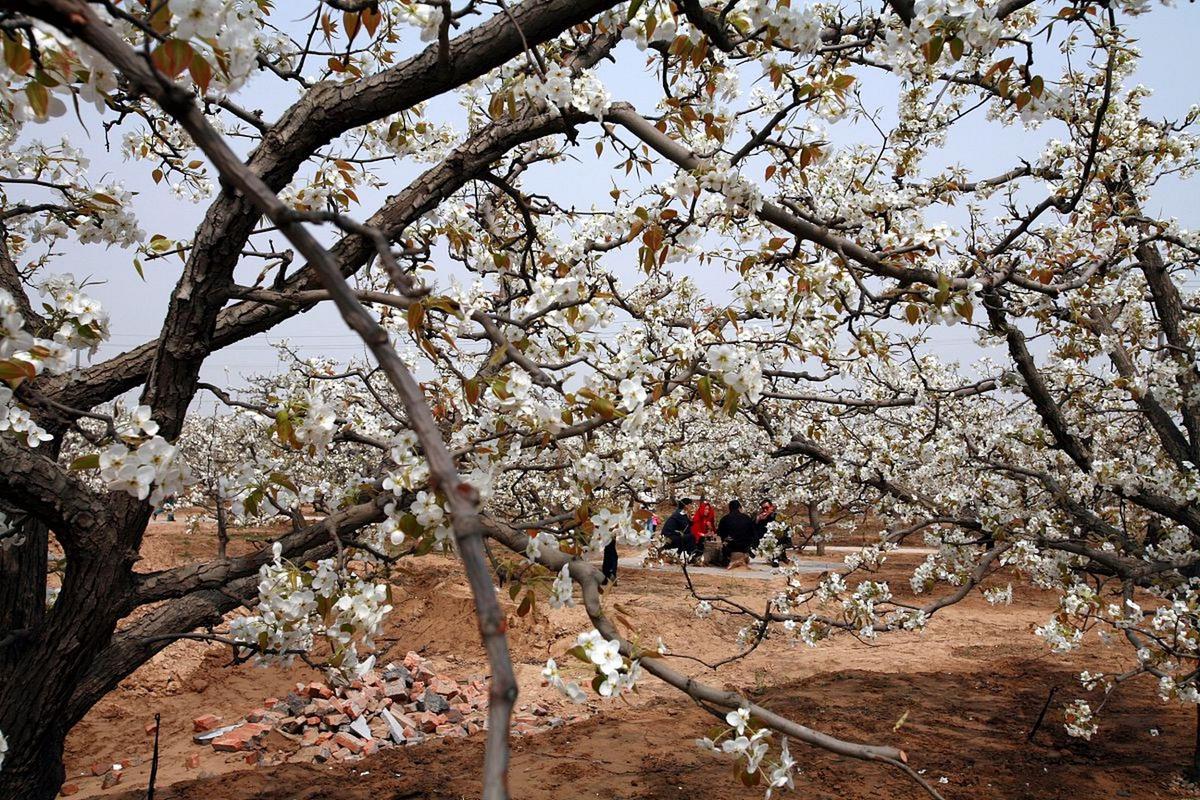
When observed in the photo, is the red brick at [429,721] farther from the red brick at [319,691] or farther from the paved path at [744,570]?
the paved path at [744,570]

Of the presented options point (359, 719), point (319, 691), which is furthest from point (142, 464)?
point (319, 691)

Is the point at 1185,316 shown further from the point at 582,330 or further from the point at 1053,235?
the point at 582,330

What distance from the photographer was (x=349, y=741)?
6590 mm

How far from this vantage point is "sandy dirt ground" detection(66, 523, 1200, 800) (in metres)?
5.43

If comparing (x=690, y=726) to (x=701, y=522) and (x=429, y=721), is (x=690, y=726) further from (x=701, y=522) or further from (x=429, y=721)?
(x=701, y=522)

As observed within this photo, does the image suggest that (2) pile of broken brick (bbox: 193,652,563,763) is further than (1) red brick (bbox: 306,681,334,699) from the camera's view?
No

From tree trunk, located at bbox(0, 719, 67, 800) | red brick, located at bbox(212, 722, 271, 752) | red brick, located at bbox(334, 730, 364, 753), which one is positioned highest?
tree trunk, located at bbox(0, 719, 67, 800)

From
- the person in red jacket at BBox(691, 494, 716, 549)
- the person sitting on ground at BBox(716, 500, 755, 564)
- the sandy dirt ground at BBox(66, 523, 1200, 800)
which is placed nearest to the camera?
the sandy dirt ground at BBox(66, 523, 1200, 800)

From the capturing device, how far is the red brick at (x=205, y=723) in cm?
685

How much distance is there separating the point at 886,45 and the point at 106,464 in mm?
2770

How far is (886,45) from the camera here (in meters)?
2.69

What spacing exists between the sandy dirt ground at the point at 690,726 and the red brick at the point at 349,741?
13.2 inches

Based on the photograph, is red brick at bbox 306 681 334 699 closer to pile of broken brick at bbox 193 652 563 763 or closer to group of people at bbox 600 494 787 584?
pile of broken brick at bbox 193 652 563 763

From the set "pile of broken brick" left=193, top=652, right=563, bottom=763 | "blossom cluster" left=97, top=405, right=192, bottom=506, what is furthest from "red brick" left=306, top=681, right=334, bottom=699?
"blossom cluster" left=97, top=405, right=192, bottom=506
